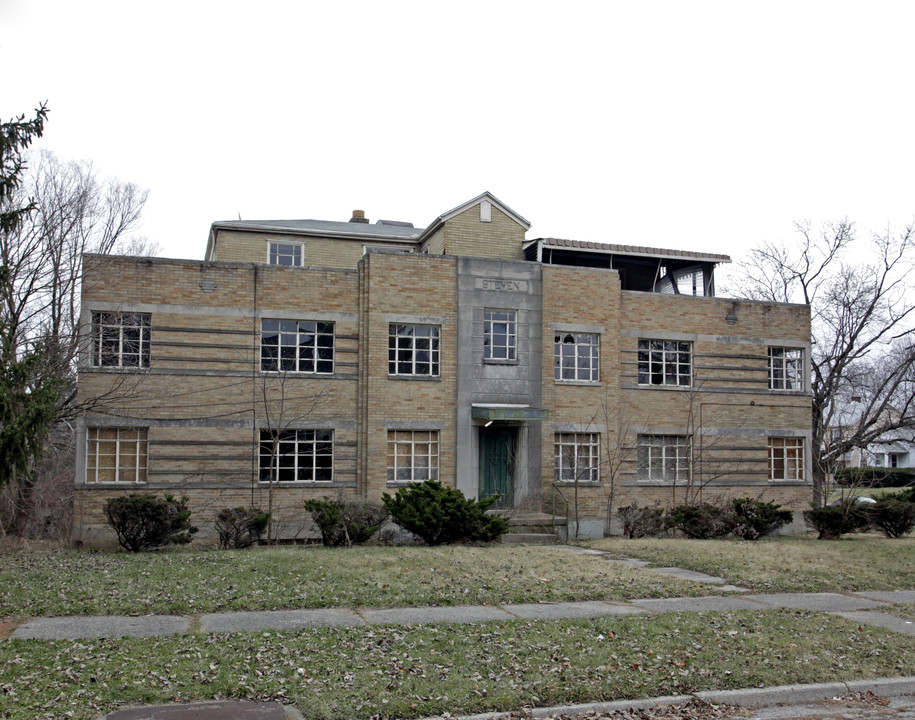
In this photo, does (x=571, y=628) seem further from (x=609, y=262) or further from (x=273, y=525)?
(x=609, y=262)

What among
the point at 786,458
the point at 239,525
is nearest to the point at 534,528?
the point at 239,525

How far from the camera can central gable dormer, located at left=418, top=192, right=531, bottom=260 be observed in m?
27.4

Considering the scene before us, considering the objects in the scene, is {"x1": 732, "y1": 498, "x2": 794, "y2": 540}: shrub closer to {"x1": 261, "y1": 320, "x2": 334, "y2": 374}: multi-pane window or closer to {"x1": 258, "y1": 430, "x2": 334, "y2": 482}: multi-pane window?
{"x1": 258, "y1": 430, "x2": 334, "y2": 482}: multi-pane window

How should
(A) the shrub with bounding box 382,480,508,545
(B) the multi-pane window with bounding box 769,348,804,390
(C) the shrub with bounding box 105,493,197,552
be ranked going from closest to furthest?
(C) the shrub with bounding box 105,493,197,552, (A) the shrub with bounding box 382,480,508,545, (B) the multi-pane window with bounding box 769,348,804,390

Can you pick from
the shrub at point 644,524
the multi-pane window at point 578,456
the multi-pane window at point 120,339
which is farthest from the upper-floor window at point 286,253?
the shrub at point 644,524

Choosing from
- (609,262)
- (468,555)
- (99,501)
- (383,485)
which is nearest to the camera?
(468,555)

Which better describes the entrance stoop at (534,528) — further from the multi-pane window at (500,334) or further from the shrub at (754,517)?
the multi-pane window at (500,334)

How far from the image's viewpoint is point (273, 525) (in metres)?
22.8

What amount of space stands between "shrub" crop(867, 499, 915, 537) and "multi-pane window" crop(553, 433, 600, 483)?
25.7 feet

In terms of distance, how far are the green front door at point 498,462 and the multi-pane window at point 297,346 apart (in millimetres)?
5047

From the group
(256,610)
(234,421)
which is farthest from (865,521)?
(256,610)

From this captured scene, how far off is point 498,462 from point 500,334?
12.4 ft

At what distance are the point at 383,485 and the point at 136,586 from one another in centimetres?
1192

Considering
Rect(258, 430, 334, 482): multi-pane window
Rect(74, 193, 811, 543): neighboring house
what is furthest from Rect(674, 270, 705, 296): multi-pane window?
Rect(258, 430, 334, 482): multi-pane window
